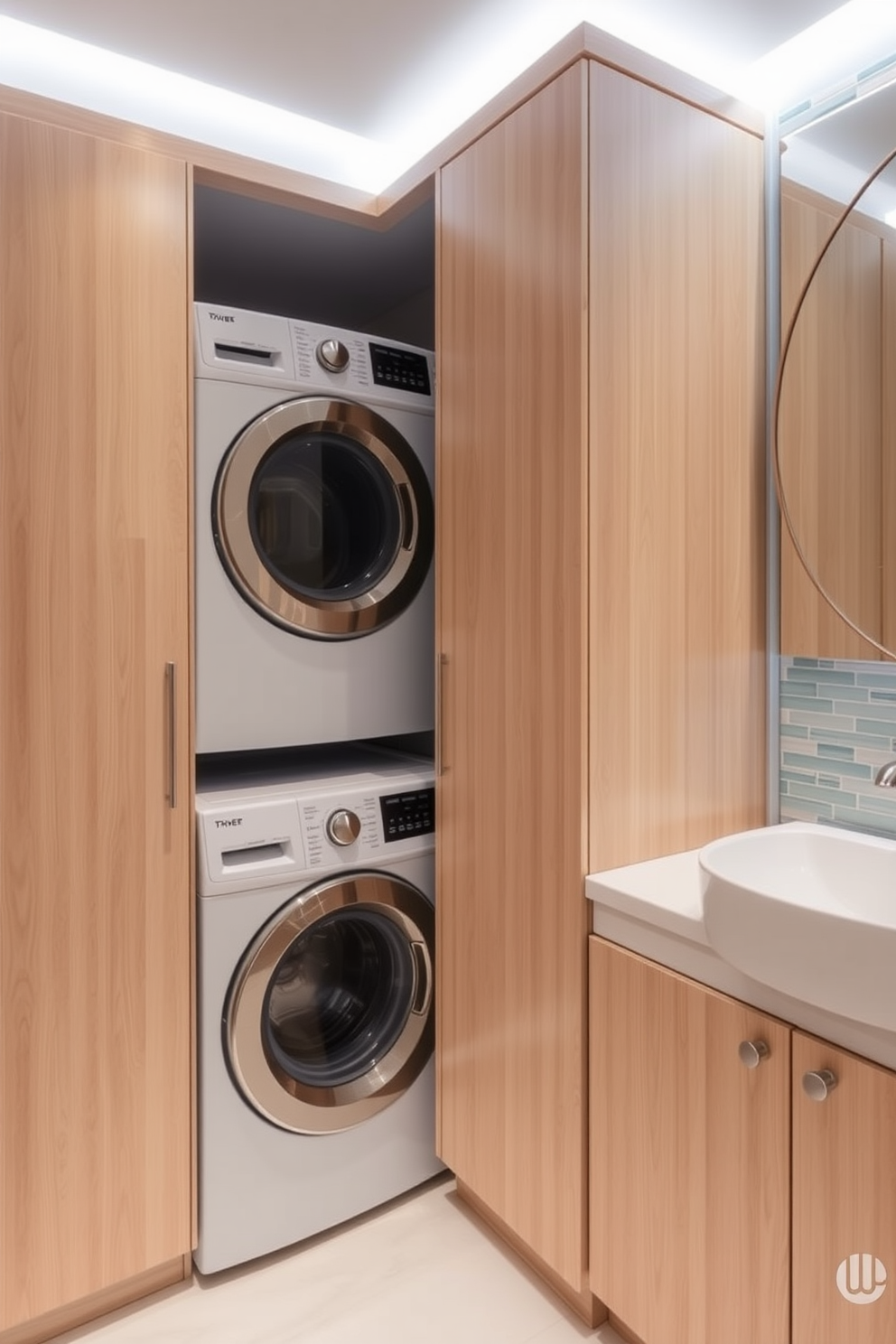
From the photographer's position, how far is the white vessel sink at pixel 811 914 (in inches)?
39.8

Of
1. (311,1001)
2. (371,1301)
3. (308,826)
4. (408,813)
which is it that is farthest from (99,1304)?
(408,813)

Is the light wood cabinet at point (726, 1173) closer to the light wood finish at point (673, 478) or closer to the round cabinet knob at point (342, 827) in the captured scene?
the light wood finish at point (673, 478)

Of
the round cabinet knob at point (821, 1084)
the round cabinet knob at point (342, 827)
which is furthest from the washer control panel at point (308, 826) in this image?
the round cabinet knob at point (821, 1084)

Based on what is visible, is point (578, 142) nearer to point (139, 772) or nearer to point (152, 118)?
point (152, 118)

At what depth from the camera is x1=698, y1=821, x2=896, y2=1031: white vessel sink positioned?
1010mm

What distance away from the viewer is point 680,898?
1.37 m

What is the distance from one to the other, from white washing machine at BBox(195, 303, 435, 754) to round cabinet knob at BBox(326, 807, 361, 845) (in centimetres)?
17

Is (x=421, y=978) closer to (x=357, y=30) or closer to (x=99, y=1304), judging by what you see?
(x=99, y=1304)

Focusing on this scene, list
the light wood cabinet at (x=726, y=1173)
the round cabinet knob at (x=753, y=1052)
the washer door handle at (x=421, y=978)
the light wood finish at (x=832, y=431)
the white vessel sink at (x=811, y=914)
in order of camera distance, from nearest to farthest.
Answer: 1. the white vessel sink at (x=811, y=914)
2. the light wood cabinet at (x=726, y=1173)
3. the round cabinet knob at (x=753, y=1052)
4. the light wood finish at (x=832, y=431)
5. the washer door handle at (x=421, y=978)

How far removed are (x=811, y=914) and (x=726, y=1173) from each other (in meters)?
0.50

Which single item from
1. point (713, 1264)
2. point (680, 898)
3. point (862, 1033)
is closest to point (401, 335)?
point (680, 898)

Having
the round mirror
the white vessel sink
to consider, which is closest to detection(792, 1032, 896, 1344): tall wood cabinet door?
the white vessel sink

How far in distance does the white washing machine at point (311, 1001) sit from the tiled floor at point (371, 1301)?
65 mm

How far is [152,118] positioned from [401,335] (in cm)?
Answer: 98
